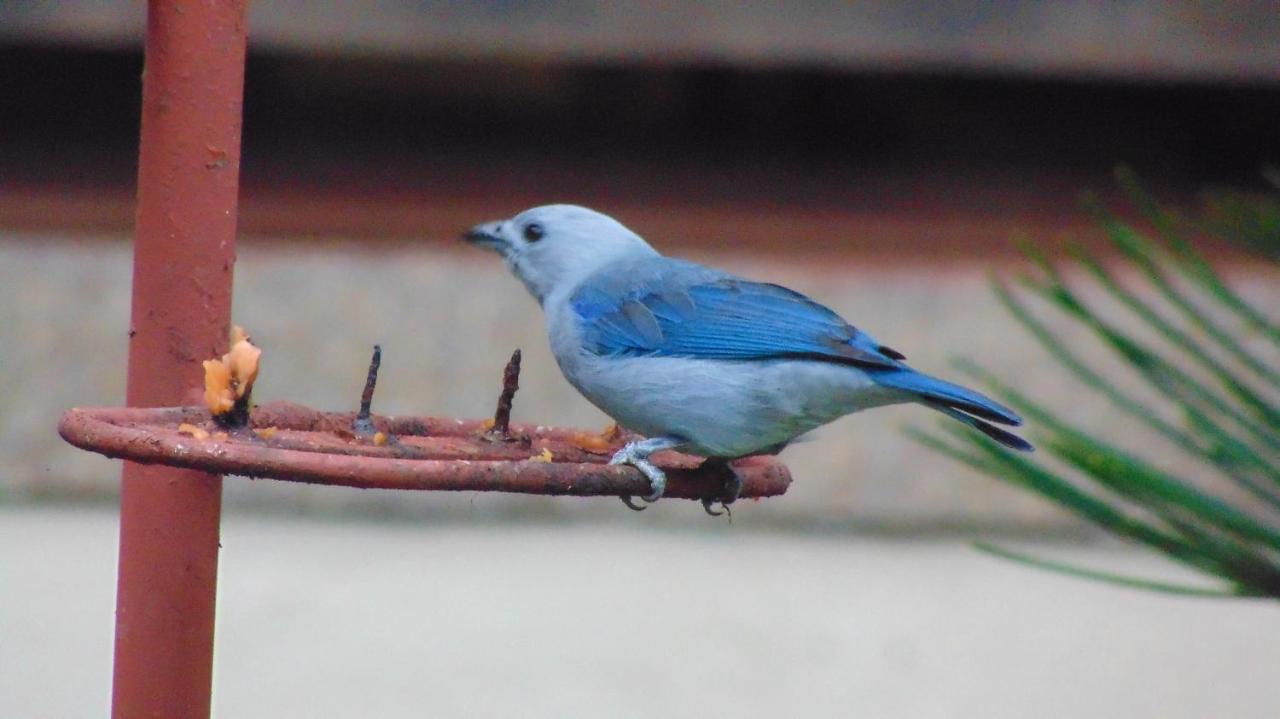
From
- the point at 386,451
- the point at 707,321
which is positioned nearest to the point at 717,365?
the point at 707,321

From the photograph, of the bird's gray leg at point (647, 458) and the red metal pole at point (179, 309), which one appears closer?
the red metal pole at point (179, 309)

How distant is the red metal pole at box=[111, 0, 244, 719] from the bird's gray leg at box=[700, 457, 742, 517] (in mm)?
768

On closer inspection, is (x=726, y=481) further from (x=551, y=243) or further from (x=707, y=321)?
(x=551, y=243)

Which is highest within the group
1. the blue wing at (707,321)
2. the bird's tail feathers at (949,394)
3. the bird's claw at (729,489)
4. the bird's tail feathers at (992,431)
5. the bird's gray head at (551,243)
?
the bird's gray head at (551,243)

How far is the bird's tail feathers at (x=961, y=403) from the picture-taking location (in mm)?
2133

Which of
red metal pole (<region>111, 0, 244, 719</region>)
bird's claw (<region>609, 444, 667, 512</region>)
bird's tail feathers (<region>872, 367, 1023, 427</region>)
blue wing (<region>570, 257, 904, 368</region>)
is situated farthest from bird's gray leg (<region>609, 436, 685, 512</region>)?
red metal pole (<region>111, 0, 244, 719</region>)

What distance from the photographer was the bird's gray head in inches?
116

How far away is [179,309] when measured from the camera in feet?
6.57

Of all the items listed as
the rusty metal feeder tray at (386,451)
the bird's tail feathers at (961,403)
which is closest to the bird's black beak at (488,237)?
the rusty metal feeder tray at (386,451)

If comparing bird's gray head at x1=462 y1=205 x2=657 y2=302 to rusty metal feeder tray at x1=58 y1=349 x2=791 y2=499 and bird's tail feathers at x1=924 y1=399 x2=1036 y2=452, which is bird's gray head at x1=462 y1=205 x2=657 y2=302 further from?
bird's tail feathers at x1=924 y1=399 x2=1036 y2=452

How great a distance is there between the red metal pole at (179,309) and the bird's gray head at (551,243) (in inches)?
36.8

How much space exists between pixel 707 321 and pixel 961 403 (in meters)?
0.62

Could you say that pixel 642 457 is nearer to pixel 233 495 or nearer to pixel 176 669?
pixel 176 669

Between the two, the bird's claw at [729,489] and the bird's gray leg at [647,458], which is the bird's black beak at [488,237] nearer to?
the bird's gray leg at [647,458]
